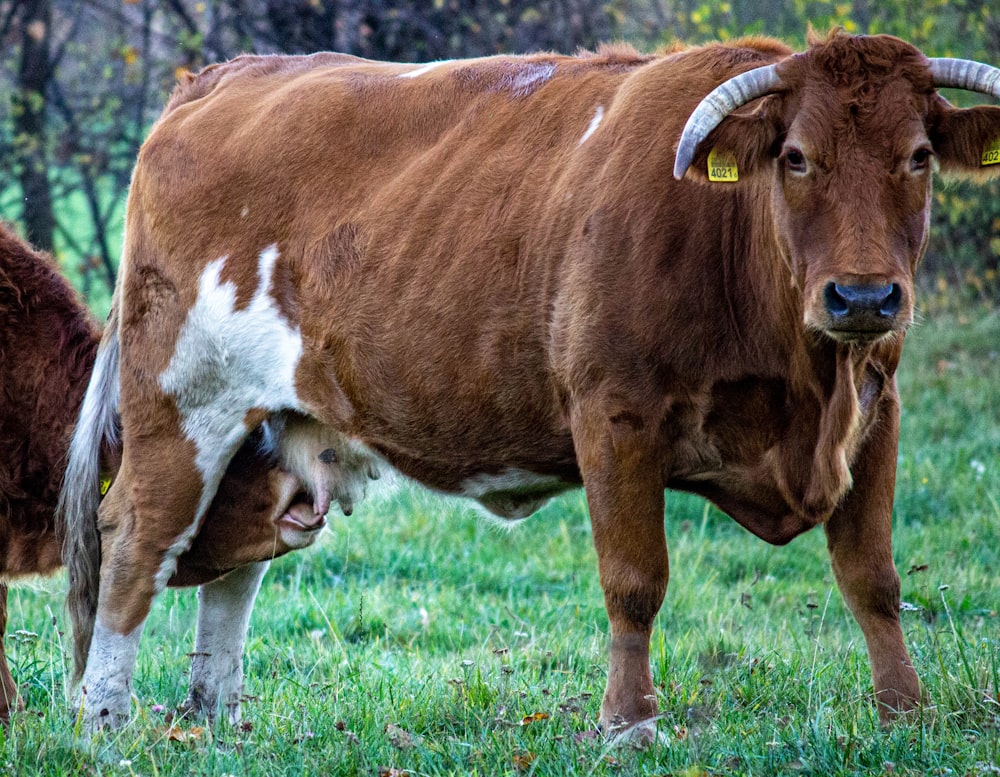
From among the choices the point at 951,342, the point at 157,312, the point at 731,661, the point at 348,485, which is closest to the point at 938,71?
the point at 731,661

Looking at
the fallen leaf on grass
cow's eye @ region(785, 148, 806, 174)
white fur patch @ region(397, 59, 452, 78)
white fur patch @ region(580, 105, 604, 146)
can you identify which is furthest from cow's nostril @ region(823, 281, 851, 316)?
the fallen leaf on grass

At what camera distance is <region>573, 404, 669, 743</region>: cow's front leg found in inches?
139

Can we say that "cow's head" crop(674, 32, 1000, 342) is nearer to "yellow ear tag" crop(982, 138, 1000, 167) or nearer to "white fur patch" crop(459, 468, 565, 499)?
"yellow ear tag" crop(982, 138, 1000, 167)

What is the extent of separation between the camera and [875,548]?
3783mm

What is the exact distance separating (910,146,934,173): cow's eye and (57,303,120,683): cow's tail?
112 inches

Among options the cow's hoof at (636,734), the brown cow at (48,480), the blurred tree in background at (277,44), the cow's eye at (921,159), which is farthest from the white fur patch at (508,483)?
the blurred tree in background at (277,44)

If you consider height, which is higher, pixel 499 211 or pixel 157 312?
pixel 499 211

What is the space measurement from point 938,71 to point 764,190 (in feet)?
1.76

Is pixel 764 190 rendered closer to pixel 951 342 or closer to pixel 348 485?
pixel 348 485

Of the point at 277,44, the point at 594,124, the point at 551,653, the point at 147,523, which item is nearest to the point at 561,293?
the point at 594,124

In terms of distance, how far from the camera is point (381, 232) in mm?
4156

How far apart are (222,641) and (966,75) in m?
3.11

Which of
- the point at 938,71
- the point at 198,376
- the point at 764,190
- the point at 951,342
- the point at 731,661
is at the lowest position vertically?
the point at 951,342

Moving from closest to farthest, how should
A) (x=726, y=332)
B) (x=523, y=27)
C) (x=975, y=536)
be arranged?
(x=726, y=332), (x=975, y=536), (x=523, y=27)
